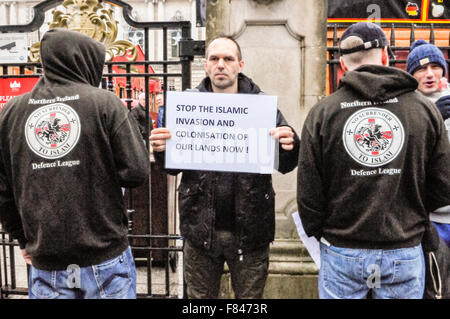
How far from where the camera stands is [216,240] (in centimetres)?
268

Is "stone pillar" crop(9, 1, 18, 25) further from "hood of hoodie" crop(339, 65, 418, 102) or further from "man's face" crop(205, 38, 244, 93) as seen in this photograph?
"hood of hoodie" crop(339, 65, 418, 102)

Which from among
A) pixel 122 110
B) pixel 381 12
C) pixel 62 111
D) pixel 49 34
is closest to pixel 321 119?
pixel 122 110

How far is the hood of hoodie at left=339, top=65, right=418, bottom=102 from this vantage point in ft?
6.81

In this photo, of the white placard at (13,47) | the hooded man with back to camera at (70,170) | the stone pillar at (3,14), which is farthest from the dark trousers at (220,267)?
the stone pillar at (3,14)

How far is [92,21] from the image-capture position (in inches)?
141

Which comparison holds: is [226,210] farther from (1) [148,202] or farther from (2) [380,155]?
(1) [148,202]

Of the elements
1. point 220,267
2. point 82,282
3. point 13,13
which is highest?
point 13,13

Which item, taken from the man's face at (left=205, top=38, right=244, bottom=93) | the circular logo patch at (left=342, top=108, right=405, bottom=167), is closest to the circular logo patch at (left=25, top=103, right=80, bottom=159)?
the man's face at (left=205, top=38, right=244, bottom=93)

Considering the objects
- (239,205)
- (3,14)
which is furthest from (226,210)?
(3,14)

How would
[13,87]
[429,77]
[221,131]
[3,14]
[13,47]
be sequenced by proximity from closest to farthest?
[221,131] → [429,77] → [13,47] → [13,87] → [3,14]

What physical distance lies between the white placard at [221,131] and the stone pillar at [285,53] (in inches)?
39.6

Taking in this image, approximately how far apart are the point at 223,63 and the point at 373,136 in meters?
1.06

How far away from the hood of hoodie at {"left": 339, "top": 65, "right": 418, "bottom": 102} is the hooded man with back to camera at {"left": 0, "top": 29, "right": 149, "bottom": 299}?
1.14 meters

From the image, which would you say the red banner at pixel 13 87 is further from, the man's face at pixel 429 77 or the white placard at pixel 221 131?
the man's face at pixel 429 77
